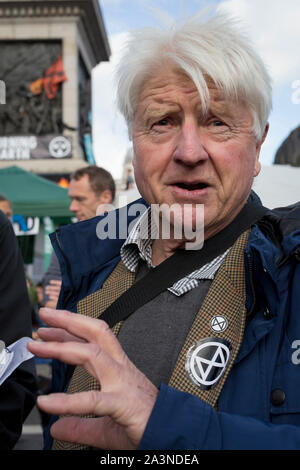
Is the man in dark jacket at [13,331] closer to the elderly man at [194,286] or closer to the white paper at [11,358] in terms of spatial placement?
the elderly man at [194,286]

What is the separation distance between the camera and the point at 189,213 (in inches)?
60.1

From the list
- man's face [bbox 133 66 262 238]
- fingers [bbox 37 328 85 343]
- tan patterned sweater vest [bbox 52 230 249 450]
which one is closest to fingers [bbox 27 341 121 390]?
fingers [bbox 37 328 85 343]

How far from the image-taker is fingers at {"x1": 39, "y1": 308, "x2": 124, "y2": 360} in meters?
0.98

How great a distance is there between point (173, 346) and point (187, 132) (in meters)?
0.62

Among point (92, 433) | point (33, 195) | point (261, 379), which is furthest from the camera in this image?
point (33, 195)

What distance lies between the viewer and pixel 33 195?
9.42m

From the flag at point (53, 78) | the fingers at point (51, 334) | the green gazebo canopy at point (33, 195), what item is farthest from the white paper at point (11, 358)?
the flag at point (53, 78)

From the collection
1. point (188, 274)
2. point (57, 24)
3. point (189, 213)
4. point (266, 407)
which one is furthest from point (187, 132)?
point (57, 24)

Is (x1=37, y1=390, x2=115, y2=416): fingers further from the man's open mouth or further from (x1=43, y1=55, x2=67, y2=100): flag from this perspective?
(x1=43, y1=55, x2=67, y2=100): flag

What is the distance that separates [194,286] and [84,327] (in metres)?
0.59

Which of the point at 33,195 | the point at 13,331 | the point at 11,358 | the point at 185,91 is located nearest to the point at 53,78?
the point at 33,195

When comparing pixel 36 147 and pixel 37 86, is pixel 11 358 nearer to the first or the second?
pixel 36 147

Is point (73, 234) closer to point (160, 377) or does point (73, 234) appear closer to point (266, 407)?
point (160, 377)

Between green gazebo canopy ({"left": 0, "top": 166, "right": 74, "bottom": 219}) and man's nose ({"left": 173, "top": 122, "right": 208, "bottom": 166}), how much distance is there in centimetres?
798
